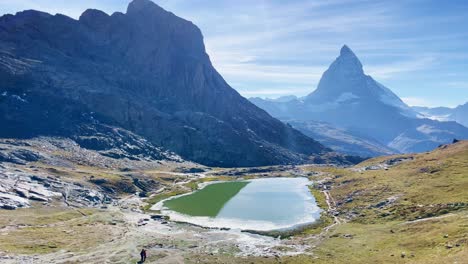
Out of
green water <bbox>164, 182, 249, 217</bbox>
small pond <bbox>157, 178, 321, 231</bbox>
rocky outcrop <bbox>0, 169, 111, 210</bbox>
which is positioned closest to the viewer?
small pond <bbox>157, 178, 321, 231</bbox>

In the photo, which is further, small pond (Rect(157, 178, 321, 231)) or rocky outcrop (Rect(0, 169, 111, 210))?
rocky outcrop (Rect(0, 169, 111, 210))

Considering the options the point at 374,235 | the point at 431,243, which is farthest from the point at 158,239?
the point at 431,243

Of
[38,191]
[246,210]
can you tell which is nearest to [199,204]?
[246,210]

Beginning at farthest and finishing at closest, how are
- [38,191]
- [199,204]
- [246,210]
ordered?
[199,204] < [246,210] < [38,191]

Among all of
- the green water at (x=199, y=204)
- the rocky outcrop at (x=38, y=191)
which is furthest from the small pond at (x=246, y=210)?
the rocky outcrop at (x=38, y=191)

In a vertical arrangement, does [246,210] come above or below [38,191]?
below

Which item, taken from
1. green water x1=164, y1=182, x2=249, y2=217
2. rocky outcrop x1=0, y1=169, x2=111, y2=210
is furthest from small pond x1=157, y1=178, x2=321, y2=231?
rocky outcrop x1=0, y1=169, x2=111, y2=210

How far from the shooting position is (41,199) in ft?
468

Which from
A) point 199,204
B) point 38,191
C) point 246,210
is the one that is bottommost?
point 199,204

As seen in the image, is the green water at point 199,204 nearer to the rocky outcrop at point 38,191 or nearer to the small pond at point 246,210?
the small pond at point 246,210

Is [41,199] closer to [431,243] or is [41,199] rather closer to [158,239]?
[158,239]

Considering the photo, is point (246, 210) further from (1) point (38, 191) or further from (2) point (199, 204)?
(1) point (38, 191)

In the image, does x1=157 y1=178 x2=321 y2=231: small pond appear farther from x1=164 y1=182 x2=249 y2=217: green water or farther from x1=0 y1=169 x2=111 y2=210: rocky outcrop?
x1=0 y1=169 x2=111 y2=210: rocky outcrop

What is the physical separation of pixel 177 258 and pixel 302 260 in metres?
27.4
